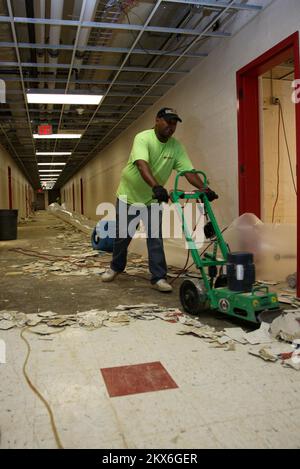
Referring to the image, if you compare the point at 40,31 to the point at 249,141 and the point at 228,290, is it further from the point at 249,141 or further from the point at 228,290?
the point at 228,290

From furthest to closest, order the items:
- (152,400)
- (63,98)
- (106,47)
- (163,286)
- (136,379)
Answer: (63,98), (106,47), (163,286), (136,379), (152,400)

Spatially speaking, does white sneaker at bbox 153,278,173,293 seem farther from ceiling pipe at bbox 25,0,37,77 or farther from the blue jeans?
ceiling pipe at bbox 25,0,37,77

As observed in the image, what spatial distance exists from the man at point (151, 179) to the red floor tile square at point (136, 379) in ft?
4.96

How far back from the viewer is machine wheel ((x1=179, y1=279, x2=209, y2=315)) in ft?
8.17

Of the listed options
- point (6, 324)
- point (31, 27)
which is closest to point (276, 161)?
point (31, 27)

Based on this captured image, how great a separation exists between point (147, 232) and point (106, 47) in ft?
8.15

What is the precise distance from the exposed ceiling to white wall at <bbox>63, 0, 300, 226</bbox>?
16 cm

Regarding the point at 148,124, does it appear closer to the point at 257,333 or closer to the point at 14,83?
the point at 14,83

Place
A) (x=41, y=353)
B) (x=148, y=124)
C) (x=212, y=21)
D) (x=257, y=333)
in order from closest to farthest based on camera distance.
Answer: (x=41, y=353) < (x=257, y=333) < (x=212, y=21) < (x=148, y=124)

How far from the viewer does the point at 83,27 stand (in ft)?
13.0

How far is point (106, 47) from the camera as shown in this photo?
451 cm

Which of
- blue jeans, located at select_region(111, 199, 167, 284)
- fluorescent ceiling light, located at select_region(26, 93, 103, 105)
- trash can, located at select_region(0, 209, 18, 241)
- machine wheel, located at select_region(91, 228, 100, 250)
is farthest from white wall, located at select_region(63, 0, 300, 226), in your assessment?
trash can, located at select_region(0, 209, 18, 241)

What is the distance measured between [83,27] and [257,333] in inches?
139
